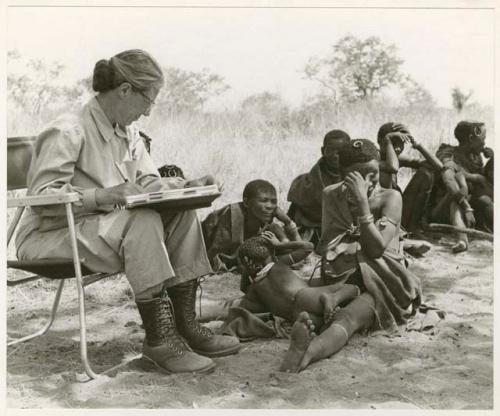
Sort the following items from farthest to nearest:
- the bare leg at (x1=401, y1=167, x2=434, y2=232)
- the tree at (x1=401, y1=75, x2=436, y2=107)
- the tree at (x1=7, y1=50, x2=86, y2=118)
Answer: the bare leg at (x1=401, y1=167, x2=434, y2=232) < the tree at (x1=401, y1=75, x2=436, y2=107) < the tree at (x1=7, y1=50, x2=86, y2=118)

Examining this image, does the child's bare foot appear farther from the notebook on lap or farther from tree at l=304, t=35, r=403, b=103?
tree at l=304, t=35, r=403, b=103

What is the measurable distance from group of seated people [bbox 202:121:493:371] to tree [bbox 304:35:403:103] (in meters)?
0.33

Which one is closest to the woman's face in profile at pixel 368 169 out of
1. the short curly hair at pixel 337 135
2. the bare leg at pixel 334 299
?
the bare leg at pixel 334 299

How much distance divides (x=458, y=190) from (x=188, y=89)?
2.17 meters

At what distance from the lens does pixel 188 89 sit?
525 cm

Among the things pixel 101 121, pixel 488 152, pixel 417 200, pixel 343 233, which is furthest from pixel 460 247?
pixel 101 121

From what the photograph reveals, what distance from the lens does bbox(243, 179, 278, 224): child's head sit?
512 centimetres

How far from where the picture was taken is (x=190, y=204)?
147 inches

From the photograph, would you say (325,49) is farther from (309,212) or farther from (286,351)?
(286,351)

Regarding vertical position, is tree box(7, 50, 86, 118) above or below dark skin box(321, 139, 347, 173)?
above

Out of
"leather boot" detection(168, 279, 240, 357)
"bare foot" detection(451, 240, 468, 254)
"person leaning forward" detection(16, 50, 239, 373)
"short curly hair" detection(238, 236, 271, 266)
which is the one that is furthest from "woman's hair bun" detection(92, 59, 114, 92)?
"bare foot" detection(451, 240, 468, 254)

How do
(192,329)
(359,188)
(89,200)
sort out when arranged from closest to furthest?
(89,200)
(192,329)
(359,188)

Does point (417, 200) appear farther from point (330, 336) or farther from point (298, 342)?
point (298, 342)

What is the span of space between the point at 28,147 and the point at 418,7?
7.95 ft
